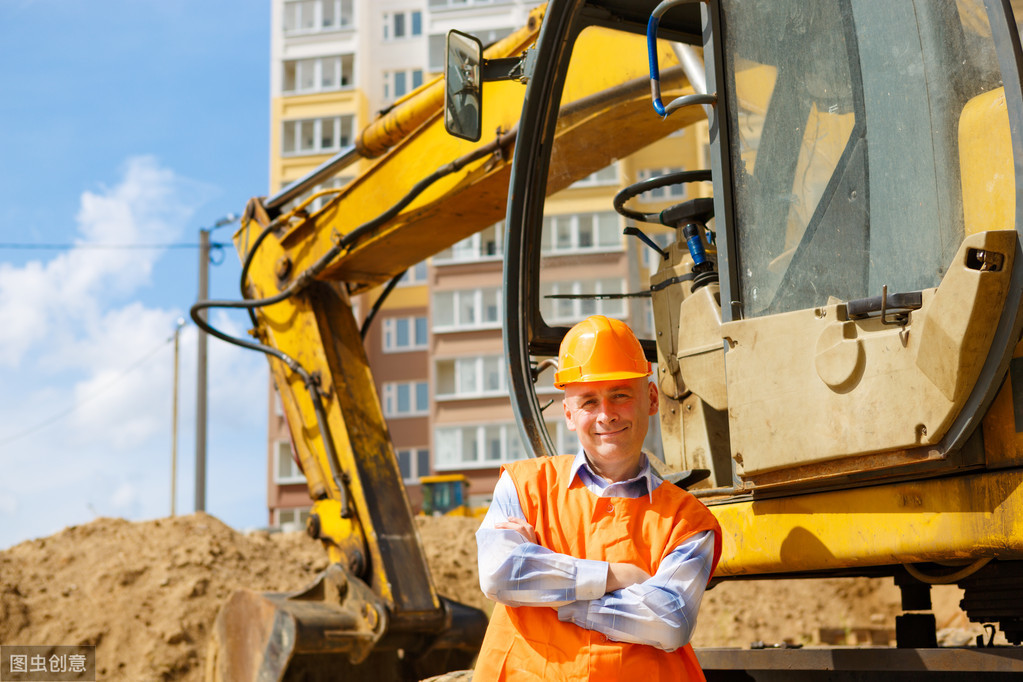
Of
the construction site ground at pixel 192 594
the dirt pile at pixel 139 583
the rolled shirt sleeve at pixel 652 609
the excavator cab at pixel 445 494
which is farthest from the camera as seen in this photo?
the excavator cab at pixel 445 494

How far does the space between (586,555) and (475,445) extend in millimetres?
31915

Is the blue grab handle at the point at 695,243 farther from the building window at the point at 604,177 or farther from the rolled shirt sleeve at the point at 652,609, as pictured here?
the rolled shirt sleeve at the point at 652,609

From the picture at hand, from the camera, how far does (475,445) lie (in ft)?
112

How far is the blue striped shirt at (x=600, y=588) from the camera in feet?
7.58

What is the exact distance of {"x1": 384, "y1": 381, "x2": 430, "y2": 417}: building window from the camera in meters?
37.1

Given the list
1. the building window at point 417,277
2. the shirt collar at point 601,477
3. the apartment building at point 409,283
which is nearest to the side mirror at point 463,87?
the shirt collar at point 601,477

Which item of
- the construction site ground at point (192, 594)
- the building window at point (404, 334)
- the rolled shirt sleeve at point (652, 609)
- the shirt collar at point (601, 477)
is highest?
the building window at point (404, 334)

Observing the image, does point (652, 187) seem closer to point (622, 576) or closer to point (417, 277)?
point (622, 576)

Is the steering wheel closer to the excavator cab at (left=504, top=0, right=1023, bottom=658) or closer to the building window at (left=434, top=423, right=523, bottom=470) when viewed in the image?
the excavator cab at (left=504, top=0, right=1023, bottom=658)

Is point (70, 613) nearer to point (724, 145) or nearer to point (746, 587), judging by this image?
point (746, 587)

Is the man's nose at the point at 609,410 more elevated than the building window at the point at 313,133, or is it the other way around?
the building window at the point at 313,133

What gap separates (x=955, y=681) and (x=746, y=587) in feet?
29.2

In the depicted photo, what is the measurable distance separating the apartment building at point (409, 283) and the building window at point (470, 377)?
3 centimetres

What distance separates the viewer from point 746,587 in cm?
1145
